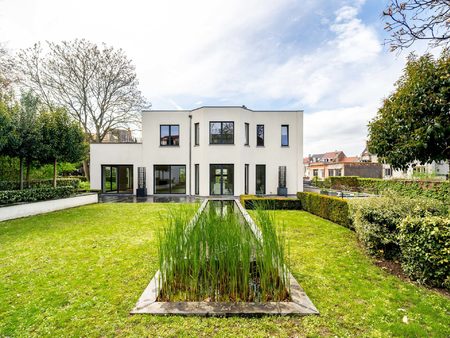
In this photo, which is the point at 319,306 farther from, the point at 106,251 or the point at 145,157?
the point at 145,157

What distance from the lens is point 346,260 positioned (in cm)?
446

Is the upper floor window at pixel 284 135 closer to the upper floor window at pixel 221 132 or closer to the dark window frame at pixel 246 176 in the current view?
the dark window frame at pixel 246 176

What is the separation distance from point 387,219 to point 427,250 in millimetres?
1057

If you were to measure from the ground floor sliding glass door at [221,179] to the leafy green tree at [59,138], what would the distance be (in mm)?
8282

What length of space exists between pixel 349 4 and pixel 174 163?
13.8 metres

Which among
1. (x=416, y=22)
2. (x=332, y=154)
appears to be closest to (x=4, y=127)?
(x=416, y=22)

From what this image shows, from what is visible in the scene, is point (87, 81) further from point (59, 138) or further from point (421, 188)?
point (421, 188)

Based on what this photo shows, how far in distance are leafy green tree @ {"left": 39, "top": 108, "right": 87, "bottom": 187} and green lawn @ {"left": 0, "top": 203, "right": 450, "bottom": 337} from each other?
6.22 m

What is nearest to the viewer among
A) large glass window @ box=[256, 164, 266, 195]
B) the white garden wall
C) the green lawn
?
the green lawn

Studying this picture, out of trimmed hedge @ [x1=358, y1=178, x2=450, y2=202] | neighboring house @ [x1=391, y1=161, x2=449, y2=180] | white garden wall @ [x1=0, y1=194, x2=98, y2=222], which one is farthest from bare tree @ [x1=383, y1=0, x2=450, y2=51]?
white garden wall @ [x1=0, y1=194, x2=98, y2=222]

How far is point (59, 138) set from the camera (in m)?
11.0

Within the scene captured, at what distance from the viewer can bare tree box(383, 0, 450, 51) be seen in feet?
11.4

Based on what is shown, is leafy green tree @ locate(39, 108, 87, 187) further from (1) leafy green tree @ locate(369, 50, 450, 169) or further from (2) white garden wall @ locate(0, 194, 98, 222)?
(1) leafy green tree @ locate(369, 50, 450, 169)

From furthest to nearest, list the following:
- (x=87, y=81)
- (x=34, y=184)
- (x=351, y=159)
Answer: (x=351, y=159) → (x=87, y=81) → (x=34, y=184)
